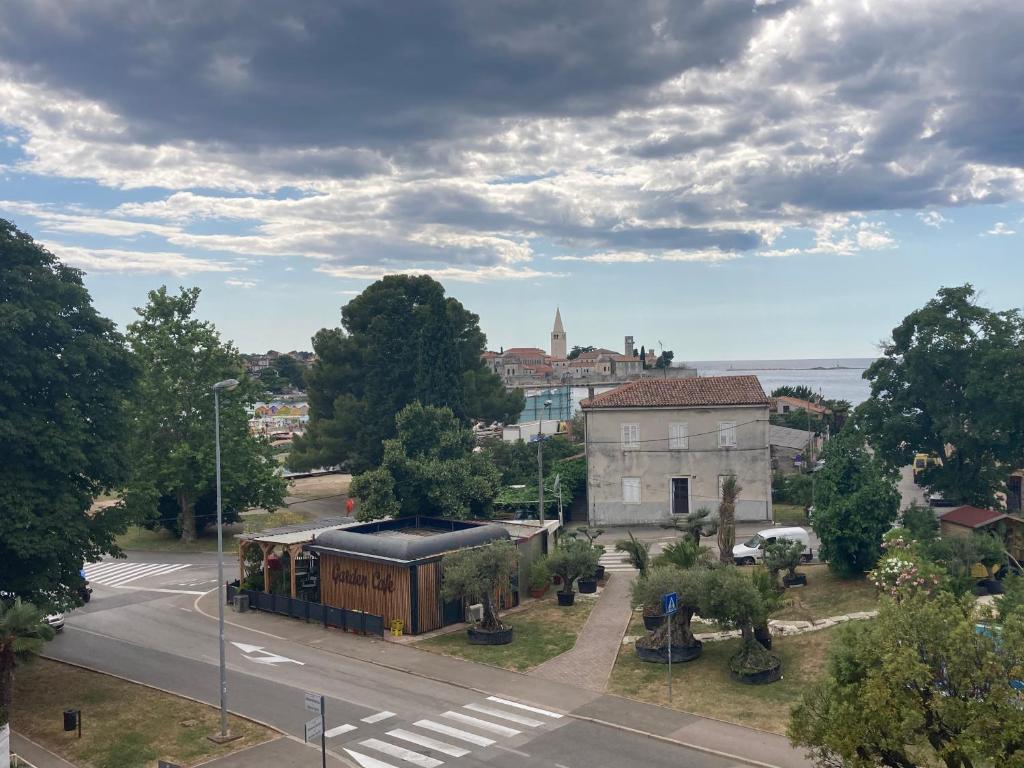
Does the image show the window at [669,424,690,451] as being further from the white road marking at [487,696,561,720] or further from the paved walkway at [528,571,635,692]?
the white road marking at [487,696,561,720]

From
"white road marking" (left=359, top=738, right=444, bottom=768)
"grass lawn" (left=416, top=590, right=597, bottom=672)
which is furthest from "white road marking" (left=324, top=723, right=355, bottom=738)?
"grass lawn" (left=416, top=590, right=597, bottom=672)

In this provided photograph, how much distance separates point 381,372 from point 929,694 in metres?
50.8

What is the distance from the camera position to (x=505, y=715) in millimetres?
22203

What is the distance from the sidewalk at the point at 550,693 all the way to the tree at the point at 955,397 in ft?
72.4

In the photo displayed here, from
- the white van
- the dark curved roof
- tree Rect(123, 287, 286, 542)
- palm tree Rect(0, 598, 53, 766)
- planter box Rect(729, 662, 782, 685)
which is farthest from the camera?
tree Rect(123, 287, 286, 542)

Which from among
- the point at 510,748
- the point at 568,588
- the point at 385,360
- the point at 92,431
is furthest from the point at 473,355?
the point at 510,748

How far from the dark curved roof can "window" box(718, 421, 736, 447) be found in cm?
2083

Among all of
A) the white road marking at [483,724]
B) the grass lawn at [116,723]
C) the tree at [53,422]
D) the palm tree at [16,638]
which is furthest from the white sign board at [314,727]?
the tree at [53,422]

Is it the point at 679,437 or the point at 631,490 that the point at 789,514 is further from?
the point at 631,490

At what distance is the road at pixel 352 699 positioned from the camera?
774 inches

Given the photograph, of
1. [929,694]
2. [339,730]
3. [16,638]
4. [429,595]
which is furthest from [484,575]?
[929,694]

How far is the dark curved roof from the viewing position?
2942 cm

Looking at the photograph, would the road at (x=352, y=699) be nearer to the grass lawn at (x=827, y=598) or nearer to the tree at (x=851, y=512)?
the grass lawn at (x=827, y=598)

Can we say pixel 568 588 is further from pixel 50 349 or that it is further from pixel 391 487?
pixel 50 349
